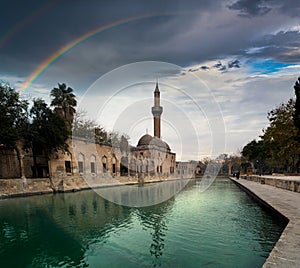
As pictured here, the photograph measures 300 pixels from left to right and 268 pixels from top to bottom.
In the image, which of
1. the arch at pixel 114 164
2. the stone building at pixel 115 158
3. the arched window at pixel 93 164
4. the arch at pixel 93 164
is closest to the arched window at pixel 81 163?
the stone building at pixel 115 158

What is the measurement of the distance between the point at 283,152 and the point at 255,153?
73.4ft

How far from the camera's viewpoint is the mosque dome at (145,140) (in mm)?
56188

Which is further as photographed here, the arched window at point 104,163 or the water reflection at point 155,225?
the arched window at point 104,163

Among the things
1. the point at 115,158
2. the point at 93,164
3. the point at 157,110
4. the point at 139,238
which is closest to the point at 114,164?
the point at 115,158

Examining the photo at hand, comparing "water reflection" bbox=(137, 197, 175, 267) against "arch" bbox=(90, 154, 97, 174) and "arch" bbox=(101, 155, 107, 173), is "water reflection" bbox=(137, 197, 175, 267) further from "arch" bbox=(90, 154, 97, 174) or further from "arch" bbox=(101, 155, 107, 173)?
"arch" bbox=(101, 155, 107, 173)

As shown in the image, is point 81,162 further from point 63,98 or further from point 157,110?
point 157,110

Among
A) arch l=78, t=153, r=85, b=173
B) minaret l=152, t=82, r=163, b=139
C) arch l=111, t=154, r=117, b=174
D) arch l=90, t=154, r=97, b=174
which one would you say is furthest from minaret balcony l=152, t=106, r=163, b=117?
arch l=78, t=153, r=85, b=173

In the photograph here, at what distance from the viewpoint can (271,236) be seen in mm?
8516

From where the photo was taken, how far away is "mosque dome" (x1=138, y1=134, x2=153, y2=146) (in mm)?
56188

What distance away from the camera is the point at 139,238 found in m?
8.71

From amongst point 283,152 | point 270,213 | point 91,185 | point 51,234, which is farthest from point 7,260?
point 283,152

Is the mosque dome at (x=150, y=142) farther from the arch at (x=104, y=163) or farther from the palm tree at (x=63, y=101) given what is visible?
the palm tree at (x=63, y=101)

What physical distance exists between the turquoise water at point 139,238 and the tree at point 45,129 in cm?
1095

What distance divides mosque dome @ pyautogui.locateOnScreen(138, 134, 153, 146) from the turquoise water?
140 feet
